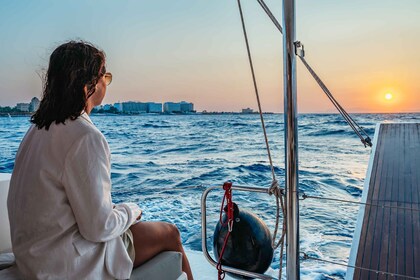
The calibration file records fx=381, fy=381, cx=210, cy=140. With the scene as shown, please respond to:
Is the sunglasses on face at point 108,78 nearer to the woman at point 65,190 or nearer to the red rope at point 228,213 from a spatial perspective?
the woman at point 65,190

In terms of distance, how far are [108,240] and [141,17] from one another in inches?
280

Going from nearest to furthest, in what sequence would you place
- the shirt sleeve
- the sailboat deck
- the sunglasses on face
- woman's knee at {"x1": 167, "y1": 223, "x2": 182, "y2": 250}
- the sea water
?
1. the shirt sleeve
2. the sunglasses on face
3. woman's knee at {"x1": 167, "y1": 223, "x2": 182, "y2": 250}
4. the sailboat deck
5. the sea water

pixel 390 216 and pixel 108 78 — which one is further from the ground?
pixel 108 78

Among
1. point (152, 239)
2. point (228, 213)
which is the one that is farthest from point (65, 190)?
point (228, 213)

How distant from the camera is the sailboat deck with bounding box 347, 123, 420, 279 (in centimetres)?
244

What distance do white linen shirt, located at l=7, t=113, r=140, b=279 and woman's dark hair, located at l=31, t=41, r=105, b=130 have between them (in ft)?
0.13

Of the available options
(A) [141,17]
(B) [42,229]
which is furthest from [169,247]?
(A) [141,17]

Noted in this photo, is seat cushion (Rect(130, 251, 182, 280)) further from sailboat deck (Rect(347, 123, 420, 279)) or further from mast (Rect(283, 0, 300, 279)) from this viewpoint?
sailboat deck (Rect(347, 123, 420, 279))

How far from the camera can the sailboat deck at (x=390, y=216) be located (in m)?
2.44

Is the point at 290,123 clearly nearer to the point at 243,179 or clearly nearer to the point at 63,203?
the point at 63,203

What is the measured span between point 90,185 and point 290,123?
2.26 ft

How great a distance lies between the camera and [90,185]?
107 centimetres

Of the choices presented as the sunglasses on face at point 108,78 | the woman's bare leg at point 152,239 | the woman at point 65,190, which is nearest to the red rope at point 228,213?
the woman's bare leg at point 152,239

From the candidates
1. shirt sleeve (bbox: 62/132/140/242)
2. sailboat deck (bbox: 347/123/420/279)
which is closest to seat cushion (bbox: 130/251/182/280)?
shirt sleeve (bbox: 62/132/140/242)
